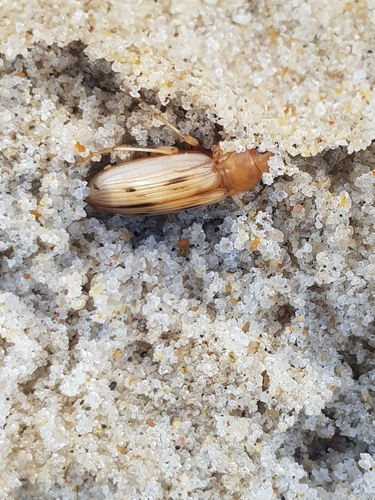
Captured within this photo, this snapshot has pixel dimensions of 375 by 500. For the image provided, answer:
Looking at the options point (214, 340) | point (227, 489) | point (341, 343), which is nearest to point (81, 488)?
point (227, 489)

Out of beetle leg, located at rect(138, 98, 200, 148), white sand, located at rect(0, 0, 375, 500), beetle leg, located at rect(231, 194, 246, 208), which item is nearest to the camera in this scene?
white sand, located at rect(0, 0, 375, 500)

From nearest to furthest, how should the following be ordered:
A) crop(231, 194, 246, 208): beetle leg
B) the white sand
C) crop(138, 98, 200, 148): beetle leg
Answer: the white sand
crop(138, 98, 200, 148): beetle leg
crop(231, 194, 246, 208): beetle leg

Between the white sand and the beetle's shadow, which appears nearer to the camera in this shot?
the white sand

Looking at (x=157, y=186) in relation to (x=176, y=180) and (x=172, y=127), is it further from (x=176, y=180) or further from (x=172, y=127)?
(x=172, y=127)

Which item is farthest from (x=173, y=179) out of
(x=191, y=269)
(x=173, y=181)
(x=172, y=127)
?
(x=191, y=269)

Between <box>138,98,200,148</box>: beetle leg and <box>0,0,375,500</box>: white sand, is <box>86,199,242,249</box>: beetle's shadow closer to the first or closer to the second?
<box>0,0,375,500</box>: white sand

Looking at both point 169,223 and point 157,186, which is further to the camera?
point 169,223

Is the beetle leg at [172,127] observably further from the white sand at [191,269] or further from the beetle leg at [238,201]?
the beetle leg at [238,201]

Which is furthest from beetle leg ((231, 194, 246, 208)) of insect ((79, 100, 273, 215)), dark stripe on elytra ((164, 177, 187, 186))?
dark stripe on elytra ((164, 177, 187, 186))
